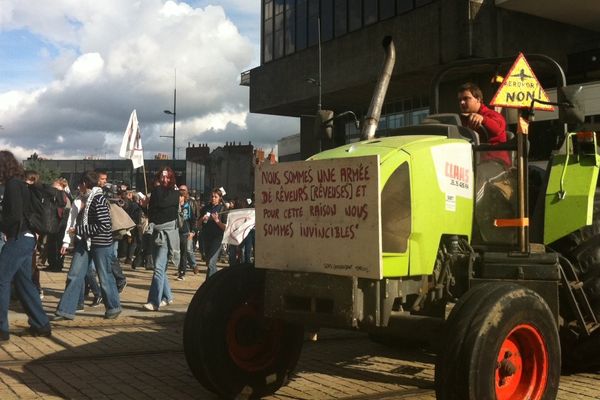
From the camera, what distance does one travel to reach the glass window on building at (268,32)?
33.1 meters

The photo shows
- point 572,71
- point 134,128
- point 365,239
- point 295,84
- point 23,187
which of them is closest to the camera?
point 365,239

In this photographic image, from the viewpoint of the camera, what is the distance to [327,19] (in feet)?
94.5

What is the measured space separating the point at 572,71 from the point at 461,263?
20497 mm

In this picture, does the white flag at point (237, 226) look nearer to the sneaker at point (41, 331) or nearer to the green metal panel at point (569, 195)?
the sneaker at point (41, 331)

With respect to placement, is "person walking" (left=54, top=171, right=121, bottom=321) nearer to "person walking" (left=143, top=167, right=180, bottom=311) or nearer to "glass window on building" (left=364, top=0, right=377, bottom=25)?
"person walking" (left=143, top=167, right=180, bottom=311)

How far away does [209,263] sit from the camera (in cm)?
1120

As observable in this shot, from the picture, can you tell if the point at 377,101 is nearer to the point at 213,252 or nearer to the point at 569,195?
the point at 569,195

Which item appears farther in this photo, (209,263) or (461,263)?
(209,263)

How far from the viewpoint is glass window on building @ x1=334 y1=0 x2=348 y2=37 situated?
1089 inches

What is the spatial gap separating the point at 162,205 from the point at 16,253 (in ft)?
9.05

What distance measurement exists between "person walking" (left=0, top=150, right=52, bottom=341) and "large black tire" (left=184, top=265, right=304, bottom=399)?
10.3 ft

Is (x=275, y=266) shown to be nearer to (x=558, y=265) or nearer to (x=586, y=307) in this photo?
(x=558, y=265)


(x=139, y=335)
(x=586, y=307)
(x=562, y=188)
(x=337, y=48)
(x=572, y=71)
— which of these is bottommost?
(x=139, y=335)

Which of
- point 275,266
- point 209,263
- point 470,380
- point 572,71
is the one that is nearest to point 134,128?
point 209,263
